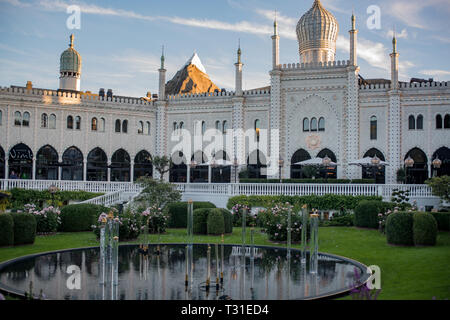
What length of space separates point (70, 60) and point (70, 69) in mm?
867

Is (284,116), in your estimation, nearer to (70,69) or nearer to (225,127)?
(225,127)

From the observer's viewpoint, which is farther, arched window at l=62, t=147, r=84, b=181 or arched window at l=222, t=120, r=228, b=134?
arched window at l=222, t=120, r=228, b=134

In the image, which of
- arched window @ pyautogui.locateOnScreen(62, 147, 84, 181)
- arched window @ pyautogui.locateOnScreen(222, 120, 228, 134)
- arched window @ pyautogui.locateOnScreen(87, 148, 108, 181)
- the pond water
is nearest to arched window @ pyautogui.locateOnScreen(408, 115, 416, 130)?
arched window @ pyautogui.locateOnScreen(222, 120, 228, 134)

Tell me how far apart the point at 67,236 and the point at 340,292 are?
13.4m

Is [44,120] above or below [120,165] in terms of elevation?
above

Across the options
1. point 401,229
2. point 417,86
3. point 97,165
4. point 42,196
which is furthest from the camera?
point 97,165

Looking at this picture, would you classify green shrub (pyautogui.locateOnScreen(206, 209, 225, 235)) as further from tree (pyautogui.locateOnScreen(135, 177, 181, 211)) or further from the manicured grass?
tree (pyautogui.locateOnScreen(135, 177, 181, 211))

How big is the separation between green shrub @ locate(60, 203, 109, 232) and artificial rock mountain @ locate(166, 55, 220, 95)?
146ft

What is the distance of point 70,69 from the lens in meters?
46.1

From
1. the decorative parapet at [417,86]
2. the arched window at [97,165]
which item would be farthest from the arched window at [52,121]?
the decorative parapet at [417,86]

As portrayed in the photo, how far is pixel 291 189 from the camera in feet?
90.3

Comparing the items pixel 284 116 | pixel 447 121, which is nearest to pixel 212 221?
pixel 284 116

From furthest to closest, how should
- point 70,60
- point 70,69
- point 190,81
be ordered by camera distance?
point 190,81, point 70,69, point 70,60

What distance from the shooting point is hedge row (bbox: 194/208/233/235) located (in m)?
20.2
